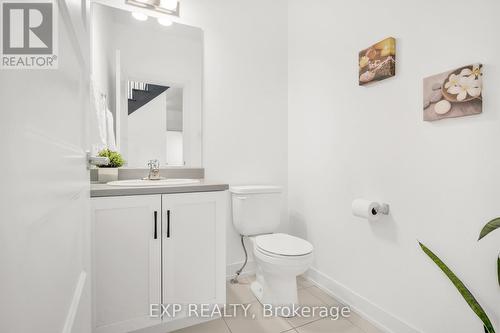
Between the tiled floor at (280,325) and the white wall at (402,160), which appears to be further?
the tiled floor at (280,325)

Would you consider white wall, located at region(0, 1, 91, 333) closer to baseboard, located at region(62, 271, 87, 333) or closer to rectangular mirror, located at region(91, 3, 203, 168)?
baseboard, located at region(62, 271, 87, 333)

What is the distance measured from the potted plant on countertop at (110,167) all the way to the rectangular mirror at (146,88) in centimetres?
7

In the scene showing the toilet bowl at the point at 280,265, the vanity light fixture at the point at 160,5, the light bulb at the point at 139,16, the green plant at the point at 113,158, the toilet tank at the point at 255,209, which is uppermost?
the vanity light fixture at the point at 160,5

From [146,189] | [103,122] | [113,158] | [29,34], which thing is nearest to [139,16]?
[103,122]

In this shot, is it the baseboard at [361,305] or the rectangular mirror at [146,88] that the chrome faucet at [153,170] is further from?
the baseboard at [361,305]

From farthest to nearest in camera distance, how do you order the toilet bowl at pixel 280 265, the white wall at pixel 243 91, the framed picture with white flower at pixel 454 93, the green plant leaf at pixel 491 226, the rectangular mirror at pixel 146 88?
the white wall at pixel 243 91, the rectangular mirror at pixel 146 88, the toilet bowl at pixel 280 265, the framed picture with white flower at pixel 454 93, the green plant leaf at pixel 491 226

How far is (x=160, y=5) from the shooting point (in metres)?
1.92

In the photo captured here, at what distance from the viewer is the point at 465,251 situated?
1175 mm

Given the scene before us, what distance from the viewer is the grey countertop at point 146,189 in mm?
1304

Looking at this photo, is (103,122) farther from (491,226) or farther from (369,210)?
(491,226)

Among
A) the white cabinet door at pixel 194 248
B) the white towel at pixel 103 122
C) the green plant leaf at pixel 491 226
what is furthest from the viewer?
the white towel at pixel 103 122

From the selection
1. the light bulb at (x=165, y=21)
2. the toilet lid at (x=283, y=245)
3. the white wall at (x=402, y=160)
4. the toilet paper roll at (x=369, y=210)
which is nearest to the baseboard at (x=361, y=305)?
the white wall at (x=402, y=160)

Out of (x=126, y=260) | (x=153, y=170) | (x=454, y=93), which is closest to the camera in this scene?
(x=454, y=93)

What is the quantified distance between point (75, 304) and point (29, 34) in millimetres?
566
